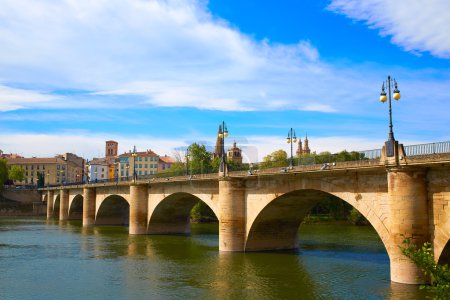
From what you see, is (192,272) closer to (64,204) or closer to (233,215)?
(233,215)

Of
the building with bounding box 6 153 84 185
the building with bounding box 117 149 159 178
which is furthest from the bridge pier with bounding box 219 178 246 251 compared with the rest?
the building with bounding box 6 153 84 185

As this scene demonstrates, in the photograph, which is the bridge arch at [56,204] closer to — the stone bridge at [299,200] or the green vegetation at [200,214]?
the green vegetation at [200,214]

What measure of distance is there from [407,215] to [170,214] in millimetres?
35548

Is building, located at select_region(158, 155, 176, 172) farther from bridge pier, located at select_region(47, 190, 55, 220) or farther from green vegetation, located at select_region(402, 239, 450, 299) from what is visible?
green vegetation, located at select_region(402, 239, 450, 299)

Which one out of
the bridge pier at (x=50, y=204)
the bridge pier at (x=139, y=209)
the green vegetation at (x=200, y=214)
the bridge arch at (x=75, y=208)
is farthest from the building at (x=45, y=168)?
the bridge pier at (x=139, y=209)

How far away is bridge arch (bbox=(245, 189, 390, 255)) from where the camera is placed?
105 feet

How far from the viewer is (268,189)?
32.1 meters

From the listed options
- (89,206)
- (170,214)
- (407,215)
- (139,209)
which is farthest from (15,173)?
(407,215)

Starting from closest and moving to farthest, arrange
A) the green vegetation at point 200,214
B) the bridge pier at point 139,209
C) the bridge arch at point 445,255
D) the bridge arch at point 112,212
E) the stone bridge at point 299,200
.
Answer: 1. the bridge arch at point 445,255
2. the stone bridge at point 299,200
3. the bridge pier at point 139,209
4. the bridge arch at point 112,212
5. the green vegetation at point 200,214

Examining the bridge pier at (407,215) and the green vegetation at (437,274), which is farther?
the bridge pier at (407,215)

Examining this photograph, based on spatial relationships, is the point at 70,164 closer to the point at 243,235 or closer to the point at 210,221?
the point at 210,221

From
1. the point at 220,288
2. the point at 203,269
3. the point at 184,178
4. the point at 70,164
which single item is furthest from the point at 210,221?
the point at 70,164

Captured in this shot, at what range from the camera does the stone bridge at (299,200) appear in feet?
67.6

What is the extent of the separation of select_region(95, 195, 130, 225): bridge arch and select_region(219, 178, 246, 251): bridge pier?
35596 millimetres
